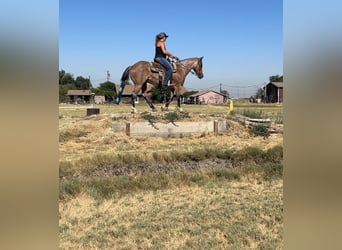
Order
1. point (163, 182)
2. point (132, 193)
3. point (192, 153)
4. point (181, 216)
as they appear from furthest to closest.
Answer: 1. point (192, 153)
2. point (163, 182)
3. point (132, 193)
4. point (181, 216)

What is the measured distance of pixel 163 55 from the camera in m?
6.08

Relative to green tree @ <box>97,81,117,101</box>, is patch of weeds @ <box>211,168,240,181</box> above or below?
below

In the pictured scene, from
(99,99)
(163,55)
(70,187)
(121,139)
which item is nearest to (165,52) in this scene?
(163,55)

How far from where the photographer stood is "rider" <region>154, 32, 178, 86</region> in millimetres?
5605

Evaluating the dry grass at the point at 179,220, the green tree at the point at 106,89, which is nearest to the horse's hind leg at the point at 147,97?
the dry grass at the point at 179,220

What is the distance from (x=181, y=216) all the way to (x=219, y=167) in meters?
1.79

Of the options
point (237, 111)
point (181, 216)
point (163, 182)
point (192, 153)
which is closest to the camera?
point (181, 216)

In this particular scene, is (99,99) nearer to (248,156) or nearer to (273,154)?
(248,156)

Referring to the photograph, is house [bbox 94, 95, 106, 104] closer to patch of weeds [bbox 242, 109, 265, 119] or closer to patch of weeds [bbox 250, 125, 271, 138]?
patch of weeds [bbox 242, 109, 265, 119]

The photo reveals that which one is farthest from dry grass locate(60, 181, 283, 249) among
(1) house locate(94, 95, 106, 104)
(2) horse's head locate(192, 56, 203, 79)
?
(1) house locate(94, 95, 106, 104)
